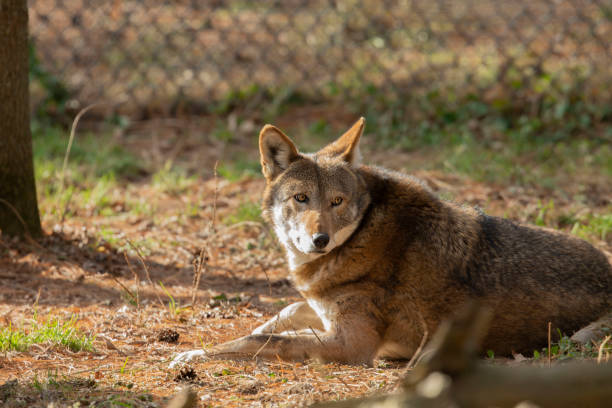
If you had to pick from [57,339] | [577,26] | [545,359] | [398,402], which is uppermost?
[577,26]

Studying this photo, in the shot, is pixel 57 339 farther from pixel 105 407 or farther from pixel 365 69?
pixel 365 69

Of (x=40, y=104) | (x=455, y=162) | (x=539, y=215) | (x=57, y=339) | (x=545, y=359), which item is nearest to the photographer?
(x=545, y=359)

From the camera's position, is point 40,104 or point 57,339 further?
point 40,104

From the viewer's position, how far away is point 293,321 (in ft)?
15.3

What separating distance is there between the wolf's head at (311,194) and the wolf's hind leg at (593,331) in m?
1.52

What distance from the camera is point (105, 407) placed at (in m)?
3.25

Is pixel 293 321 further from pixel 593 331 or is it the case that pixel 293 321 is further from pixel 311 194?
pixel 593 331

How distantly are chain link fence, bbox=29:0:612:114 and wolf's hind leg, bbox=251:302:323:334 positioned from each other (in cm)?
604

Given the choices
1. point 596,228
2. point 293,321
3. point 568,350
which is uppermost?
point 568,350

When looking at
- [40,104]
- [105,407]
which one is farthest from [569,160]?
[40,104]

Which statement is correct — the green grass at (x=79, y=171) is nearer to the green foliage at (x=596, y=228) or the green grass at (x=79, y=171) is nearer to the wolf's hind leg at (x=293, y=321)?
the wolf's hind leg at (x=293, y=321)

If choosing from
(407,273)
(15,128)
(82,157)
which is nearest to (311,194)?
(407,273)

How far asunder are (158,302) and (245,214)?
1.88 metres

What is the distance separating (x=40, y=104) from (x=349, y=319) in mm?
7550
